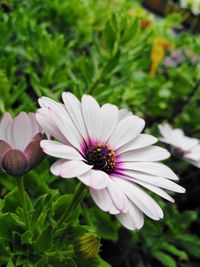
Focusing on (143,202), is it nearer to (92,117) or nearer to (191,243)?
(92,117)

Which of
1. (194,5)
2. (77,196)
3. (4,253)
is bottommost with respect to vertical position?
(4,253)

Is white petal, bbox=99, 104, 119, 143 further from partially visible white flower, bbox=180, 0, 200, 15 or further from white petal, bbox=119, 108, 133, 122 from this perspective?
partially visible white flower, bbox=180, 0, 200, 15

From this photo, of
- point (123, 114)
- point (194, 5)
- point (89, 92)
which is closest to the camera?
point (123, 114)

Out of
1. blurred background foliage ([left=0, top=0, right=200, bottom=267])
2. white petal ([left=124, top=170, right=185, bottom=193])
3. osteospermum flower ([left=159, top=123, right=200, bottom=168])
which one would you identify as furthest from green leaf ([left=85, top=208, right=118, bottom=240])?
white petal ([left=124, top=170, right=185, bottom=193])

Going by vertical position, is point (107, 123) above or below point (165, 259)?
above

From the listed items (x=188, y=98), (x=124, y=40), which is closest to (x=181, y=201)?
(x=188, y=98)

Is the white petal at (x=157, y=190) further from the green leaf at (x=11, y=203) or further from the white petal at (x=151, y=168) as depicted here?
the green leaf at (x=11, y=203)

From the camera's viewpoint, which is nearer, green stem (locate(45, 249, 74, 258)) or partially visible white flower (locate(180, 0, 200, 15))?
green stem (locate(45, 249, 74, 258))

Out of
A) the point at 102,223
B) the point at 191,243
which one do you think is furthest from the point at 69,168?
the point at 191,243
